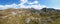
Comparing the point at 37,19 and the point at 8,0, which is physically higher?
the point at 8,0

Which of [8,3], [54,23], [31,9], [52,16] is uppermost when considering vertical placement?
[8,3]

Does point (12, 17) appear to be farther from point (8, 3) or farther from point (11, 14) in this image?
point (8, 3)

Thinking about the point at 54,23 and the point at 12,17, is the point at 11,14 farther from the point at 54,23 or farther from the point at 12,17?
the point at 54,23

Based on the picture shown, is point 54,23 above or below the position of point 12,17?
below

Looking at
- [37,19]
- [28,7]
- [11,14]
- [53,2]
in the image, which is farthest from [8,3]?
[53,2]

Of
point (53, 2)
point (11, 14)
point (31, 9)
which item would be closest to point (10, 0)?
point (11, 14)
